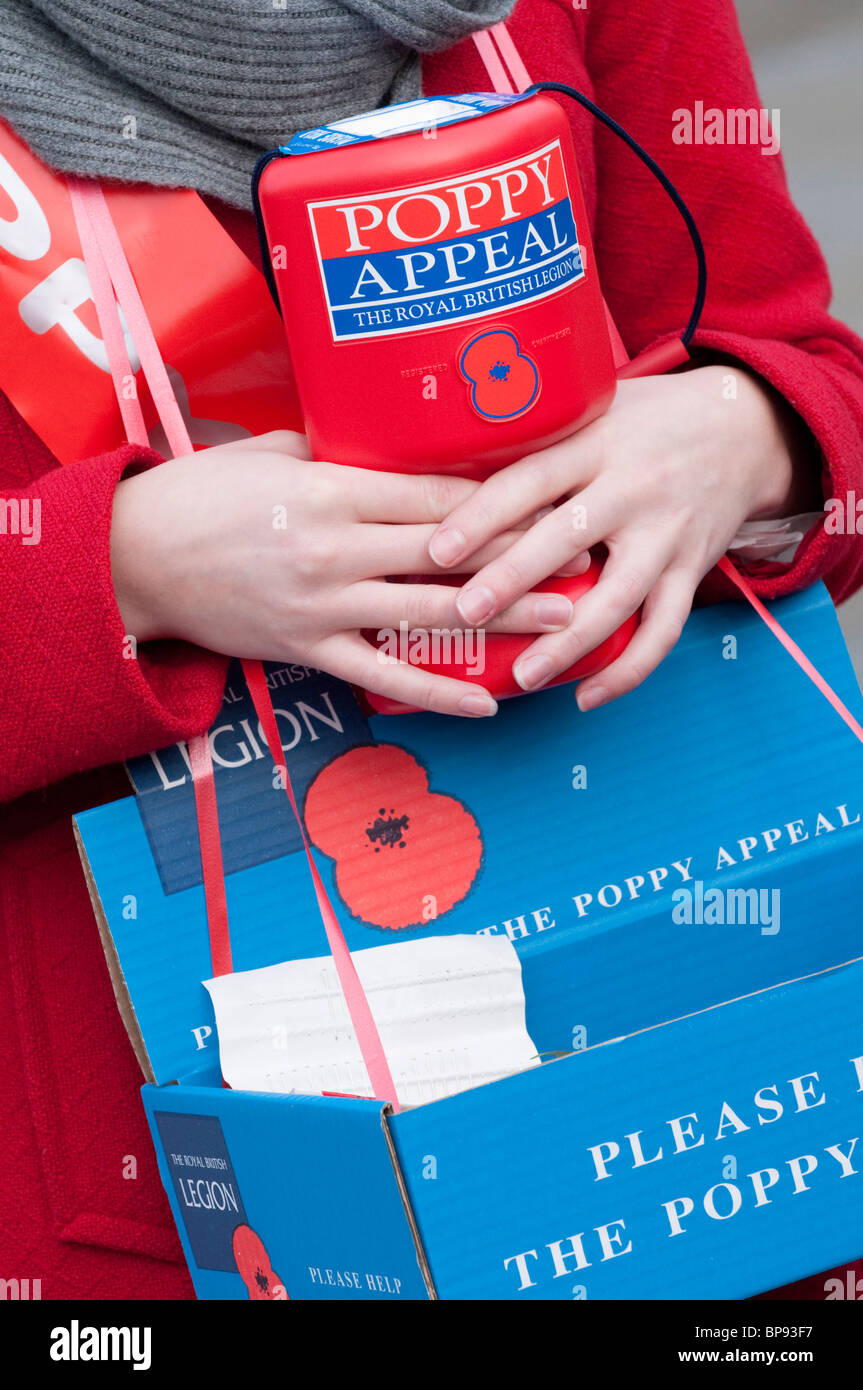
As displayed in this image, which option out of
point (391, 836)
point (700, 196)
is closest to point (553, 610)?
point (391, 836)

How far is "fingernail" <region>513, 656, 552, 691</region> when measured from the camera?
0.54m

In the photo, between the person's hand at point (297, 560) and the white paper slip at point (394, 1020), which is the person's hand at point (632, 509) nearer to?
the person's hand at point (297, 560)

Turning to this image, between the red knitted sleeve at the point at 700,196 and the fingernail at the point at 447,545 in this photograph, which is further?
the red knitted sleeve at the point at 700,196

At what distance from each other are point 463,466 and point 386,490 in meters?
0.03

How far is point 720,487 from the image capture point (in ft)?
2.01

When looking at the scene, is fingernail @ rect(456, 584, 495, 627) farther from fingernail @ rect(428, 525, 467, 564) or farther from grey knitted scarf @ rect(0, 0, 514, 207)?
grey knitted scarf @ rect(0, 0, 514, 207)

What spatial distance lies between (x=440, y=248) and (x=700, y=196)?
0.34 m

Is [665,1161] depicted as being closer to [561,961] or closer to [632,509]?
[561,961]

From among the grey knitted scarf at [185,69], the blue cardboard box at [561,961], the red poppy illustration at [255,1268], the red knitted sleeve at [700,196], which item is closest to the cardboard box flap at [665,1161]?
the blue cardboard box at [561,961]

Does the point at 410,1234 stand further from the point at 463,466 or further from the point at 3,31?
the point at 3,31

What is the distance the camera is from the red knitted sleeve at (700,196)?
28.8 inches

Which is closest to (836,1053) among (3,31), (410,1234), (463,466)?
(410,1234)

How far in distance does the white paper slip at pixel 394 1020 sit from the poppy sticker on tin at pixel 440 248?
0.28 metres

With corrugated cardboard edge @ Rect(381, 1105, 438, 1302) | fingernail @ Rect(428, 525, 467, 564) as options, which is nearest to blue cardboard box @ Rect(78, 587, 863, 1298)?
corrugated cardboard edge @ Rect(381, 1105, 438, 1302)
